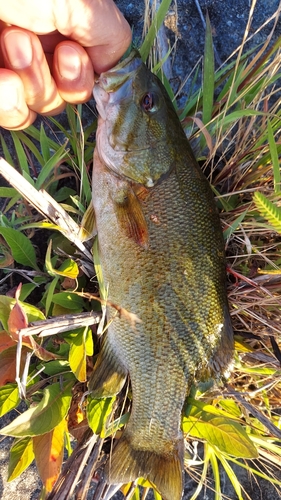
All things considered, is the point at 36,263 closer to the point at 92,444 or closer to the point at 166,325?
the point at 166,325

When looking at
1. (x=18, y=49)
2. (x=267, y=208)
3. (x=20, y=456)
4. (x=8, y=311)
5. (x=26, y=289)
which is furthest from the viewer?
(x=26, y=289)

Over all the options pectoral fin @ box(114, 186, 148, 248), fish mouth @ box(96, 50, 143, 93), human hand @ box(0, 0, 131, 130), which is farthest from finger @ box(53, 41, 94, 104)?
pectoral fin @ box(114, 186, 148, 248)

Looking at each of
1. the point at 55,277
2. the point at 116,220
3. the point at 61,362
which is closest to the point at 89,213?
the point at 116,220

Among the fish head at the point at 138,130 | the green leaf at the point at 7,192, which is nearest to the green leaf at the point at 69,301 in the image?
the green leaf at the point at 7,192

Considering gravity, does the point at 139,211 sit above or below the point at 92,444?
above

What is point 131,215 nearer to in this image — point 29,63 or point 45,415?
point 29,63

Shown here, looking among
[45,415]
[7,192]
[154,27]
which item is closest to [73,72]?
[154,27]
